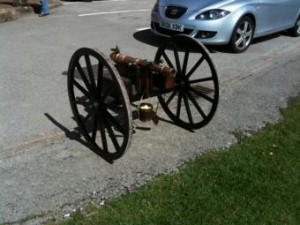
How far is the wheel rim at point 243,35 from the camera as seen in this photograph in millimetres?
9180

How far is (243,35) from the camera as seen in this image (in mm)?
9289

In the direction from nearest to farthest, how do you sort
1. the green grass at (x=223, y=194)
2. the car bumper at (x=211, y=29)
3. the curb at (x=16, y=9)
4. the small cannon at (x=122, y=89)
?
the green grass at (x=223, y=194), the small cannon at (x=122, y=89), the car bumper at (x=211, y=29), the curb at (x=16, y=9)

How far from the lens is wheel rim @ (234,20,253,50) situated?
30.1 ft

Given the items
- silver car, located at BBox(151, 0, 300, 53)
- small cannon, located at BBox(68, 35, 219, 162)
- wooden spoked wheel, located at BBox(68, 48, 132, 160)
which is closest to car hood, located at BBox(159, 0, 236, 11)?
silver car, located at BBox(151, 0, 300, 53)

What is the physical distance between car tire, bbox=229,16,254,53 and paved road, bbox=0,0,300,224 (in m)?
0.19

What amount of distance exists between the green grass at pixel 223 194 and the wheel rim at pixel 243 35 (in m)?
4.26

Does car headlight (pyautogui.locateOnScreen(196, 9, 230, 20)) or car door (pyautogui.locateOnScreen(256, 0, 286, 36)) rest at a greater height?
car headlight (pyautogui.locateOnScreen(196, 9, 230, 20))

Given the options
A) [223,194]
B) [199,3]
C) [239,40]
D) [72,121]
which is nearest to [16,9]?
[199,3]

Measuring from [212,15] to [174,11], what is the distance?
30.1 inches

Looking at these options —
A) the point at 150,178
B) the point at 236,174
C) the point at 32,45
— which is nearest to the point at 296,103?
the point at 236,174

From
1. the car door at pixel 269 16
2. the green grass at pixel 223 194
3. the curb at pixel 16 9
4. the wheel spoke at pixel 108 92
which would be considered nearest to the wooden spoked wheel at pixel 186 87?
the green grass at pixel 223 194

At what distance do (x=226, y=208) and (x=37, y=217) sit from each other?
64.8 inches

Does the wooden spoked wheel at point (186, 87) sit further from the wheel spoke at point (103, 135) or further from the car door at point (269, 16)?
the car door at point (269, 16)

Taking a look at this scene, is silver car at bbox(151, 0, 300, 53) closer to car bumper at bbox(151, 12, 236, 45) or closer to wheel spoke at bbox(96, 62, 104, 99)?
car bumper at bbox(151, 12, 236, 45)
